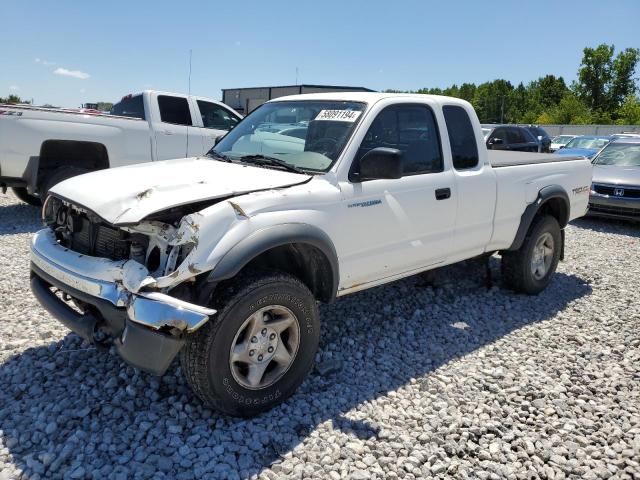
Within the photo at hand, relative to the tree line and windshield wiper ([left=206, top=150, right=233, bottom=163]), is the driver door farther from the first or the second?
the tree line

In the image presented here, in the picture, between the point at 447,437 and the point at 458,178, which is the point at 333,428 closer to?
the point at 447,437

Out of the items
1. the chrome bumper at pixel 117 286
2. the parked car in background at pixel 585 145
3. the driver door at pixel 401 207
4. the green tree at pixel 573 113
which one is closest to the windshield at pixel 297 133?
the driver door at pixel 401 207

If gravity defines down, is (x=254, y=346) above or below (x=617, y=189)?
below

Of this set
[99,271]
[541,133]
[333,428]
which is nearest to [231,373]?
[333,428]

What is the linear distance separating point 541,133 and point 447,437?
19.1 m

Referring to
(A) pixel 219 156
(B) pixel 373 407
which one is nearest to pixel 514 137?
(A) pixel 219 156

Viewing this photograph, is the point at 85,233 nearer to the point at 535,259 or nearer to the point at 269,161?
the point at 269,161

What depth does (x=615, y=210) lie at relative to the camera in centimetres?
947

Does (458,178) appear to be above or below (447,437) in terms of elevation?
above

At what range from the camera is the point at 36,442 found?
2760 millimetres

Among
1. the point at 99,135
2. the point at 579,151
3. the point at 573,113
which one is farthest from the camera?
the point at 573,113

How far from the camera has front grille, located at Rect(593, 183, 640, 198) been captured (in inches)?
368

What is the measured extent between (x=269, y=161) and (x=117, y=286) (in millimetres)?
1424

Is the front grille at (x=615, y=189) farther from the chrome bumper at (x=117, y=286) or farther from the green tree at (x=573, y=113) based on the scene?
the green tree at (x=573, y=113)
